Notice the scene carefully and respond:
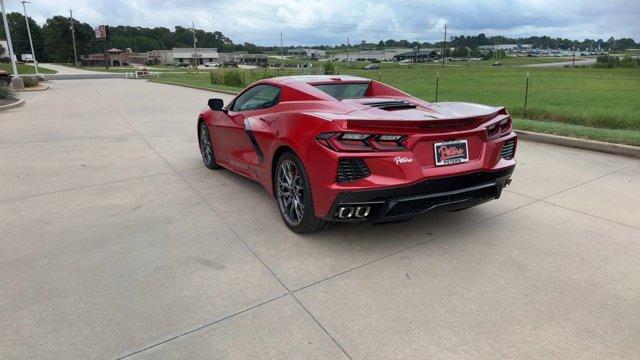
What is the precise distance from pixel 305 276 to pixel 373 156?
1012mm

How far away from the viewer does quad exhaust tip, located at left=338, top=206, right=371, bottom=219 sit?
130 inches

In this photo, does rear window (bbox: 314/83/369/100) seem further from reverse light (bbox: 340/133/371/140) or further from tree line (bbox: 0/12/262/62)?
tree line (bbox: 0/12/262/62)

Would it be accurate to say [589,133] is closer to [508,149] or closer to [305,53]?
[508,149]

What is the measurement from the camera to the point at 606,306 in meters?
2.79

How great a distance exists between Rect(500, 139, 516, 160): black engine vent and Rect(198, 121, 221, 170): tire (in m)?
3.69

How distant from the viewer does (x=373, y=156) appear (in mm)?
3219

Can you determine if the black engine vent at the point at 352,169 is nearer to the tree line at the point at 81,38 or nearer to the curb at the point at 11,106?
the curb at the point at 11,106

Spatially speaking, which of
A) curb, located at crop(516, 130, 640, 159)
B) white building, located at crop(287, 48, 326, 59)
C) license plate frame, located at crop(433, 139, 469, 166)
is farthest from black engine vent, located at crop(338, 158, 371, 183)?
white building, located at crop(287, 48, 326, 59)

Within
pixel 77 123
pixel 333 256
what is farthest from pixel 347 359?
pixel 77 123

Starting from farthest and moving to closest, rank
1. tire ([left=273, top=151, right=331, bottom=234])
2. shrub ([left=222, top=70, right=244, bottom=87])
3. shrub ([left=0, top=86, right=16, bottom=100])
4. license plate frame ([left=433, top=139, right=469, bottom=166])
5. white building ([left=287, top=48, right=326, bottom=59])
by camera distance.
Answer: white building ([left=287, top=48, right=326, bottom=59]) < shrub ([left=222, top=70, right=244, bottom=87]) < shrub ([left=0, top=86, right=16, bottom=100]) < tire ([left=273, top=151, right=331, bottom=234]) < license plate frame ([left=433, top=139, right=469, bottom=166])

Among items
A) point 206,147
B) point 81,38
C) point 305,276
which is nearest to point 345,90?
point 305,276

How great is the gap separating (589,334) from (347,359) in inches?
55.3

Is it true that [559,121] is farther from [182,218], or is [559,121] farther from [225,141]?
[182,218]

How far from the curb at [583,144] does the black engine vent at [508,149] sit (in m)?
3.75
